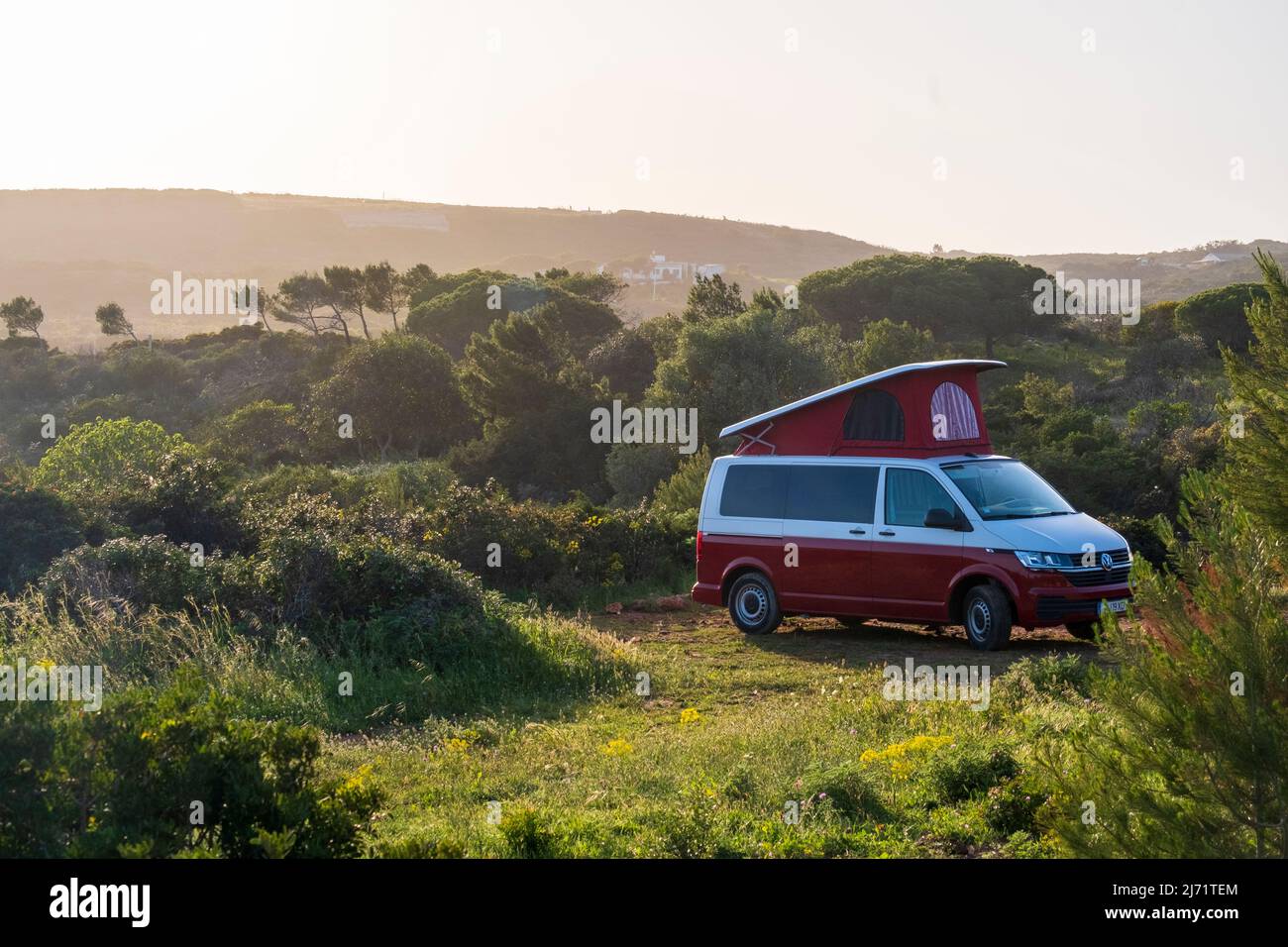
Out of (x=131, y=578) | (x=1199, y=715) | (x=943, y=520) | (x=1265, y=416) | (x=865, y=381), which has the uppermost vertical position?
(x=865, y=381)

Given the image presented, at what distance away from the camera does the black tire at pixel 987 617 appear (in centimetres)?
1227

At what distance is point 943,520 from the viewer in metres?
12.6

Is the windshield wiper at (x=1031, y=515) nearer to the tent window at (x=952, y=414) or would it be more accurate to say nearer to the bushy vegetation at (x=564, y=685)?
the tent window at (x=952, y=414)

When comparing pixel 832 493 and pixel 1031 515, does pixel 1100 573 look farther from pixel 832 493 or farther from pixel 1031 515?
pixel 832 493

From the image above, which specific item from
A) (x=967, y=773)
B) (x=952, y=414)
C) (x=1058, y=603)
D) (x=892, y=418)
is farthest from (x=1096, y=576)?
(x=967, y=773)

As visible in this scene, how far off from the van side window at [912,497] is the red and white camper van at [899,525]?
13mm

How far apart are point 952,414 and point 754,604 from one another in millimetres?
3000

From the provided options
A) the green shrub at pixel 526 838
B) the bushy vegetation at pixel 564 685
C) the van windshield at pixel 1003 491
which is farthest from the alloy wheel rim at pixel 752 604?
the green shrub at pixel 526 838

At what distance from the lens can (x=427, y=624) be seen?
11898 millimetres

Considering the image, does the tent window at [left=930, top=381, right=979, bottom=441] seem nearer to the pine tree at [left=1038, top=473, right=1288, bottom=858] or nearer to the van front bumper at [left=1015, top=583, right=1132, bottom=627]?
the van front bumper at [left=1015, top=583, right=1132, bottom=627]

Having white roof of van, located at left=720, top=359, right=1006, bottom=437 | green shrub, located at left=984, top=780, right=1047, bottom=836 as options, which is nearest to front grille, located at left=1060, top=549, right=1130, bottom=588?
white roof of van, located at left=720, top=359, right=1006, bottom=437

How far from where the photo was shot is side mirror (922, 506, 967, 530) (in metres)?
12.6

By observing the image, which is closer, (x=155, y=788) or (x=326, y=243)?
(x=155, y=788)
